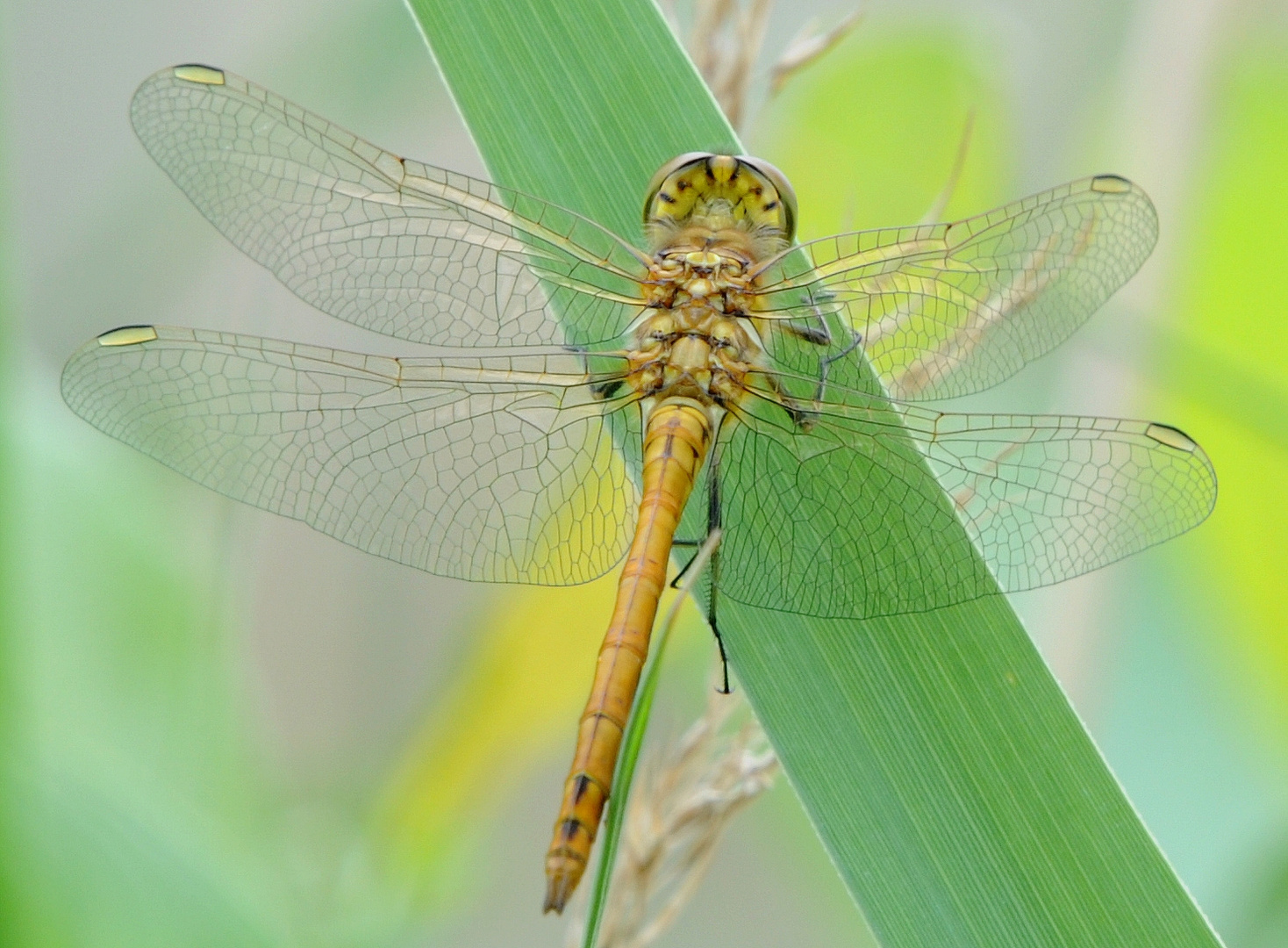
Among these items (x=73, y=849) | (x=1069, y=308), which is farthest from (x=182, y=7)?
(x=1069, y=308)

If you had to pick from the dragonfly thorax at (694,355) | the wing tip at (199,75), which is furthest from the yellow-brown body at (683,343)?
the wing tip at (199,75)

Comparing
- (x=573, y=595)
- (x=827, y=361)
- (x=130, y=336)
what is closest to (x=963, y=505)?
(x=827, y=361)

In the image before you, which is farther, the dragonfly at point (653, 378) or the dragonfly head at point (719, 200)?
the dragonfly head at point (719, 200)

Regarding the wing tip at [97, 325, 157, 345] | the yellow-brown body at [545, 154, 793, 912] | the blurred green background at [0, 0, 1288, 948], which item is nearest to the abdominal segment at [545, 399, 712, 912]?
the yellow-brown body at [545, 154, 793, 912]

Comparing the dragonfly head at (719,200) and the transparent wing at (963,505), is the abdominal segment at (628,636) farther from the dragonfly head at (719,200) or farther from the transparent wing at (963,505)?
the dragonfly head at (719,200)

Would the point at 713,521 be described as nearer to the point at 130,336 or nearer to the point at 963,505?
the point at 963,505

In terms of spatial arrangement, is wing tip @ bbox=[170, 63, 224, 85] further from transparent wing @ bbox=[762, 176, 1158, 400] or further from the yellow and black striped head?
transparent wing @ bbox=[762, 176, 1158, 400]

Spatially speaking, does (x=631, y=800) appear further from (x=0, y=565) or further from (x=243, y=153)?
(x=243, y=153)
